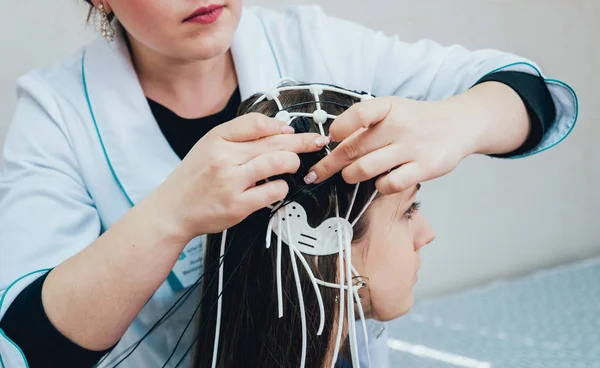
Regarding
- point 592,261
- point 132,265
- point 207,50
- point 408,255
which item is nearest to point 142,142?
point 207,50

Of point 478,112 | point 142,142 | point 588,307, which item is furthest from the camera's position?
point 588,307

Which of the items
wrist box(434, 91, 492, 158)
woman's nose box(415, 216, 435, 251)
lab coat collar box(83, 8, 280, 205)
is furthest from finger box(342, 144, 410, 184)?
lab coat collar box(83, 8, 280, 205)

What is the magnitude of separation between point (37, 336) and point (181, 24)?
0.42 meters

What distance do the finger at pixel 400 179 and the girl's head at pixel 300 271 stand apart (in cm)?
10

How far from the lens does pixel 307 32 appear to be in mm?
1036

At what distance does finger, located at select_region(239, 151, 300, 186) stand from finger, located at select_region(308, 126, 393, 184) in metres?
0.06

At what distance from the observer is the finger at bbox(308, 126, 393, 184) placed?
2.11ft

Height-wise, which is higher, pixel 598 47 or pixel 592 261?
pixel 598 47

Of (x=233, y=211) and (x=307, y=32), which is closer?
(x=233, y=211)

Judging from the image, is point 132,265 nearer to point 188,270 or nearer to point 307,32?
point 188,270

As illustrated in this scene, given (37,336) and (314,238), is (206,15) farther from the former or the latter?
(37,336)

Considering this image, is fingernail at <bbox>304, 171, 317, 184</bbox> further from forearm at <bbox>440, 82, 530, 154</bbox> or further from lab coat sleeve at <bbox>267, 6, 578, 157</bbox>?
lab coat sleeve at <bbox>267, 6, 578, 157</bbox>

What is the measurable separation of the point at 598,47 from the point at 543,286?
0.70m

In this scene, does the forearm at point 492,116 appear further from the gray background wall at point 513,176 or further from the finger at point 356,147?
the gray background wall at point 513,176
